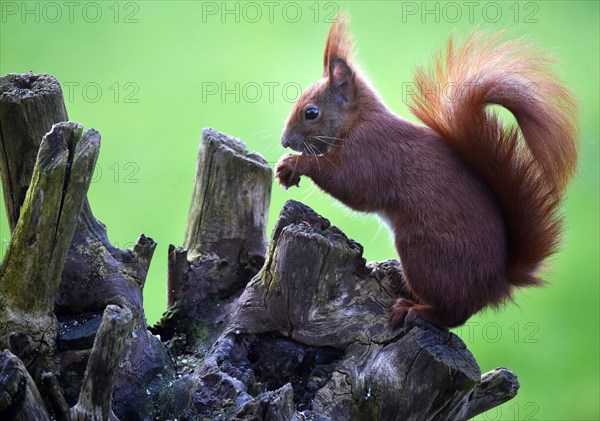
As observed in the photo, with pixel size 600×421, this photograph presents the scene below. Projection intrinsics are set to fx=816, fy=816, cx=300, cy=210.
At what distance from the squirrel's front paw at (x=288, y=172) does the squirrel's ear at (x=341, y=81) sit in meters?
0.22

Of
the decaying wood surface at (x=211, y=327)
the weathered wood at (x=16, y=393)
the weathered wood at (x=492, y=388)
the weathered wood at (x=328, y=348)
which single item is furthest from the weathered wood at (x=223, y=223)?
the weathered wood at (x=16, y=393)

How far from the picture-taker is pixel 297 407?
65.7 inches

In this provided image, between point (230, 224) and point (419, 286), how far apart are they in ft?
1.86

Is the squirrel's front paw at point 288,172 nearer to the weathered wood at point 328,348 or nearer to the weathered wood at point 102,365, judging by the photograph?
the weathered wood at point 328,348

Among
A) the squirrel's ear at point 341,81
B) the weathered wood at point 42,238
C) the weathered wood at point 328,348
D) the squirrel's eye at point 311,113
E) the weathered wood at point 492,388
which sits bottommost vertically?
the weathered wood at point 492,388

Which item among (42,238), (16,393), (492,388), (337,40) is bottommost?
(492,388)

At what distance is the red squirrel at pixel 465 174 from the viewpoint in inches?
71.7

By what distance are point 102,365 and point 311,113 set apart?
3.26 feet

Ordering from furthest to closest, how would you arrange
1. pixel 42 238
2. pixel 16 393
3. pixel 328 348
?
pixel 328 348 < pixel 42 238 < pixel 16 393

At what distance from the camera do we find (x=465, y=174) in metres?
1.89

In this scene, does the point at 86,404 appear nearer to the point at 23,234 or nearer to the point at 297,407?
the point at 23,234

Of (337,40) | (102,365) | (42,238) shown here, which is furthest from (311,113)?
(102,365)

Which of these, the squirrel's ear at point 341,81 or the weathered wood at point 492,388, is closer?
the weathered wood at point 492,388

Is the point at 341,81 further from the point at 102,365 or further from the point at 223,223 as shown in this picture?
the point at 102,365
